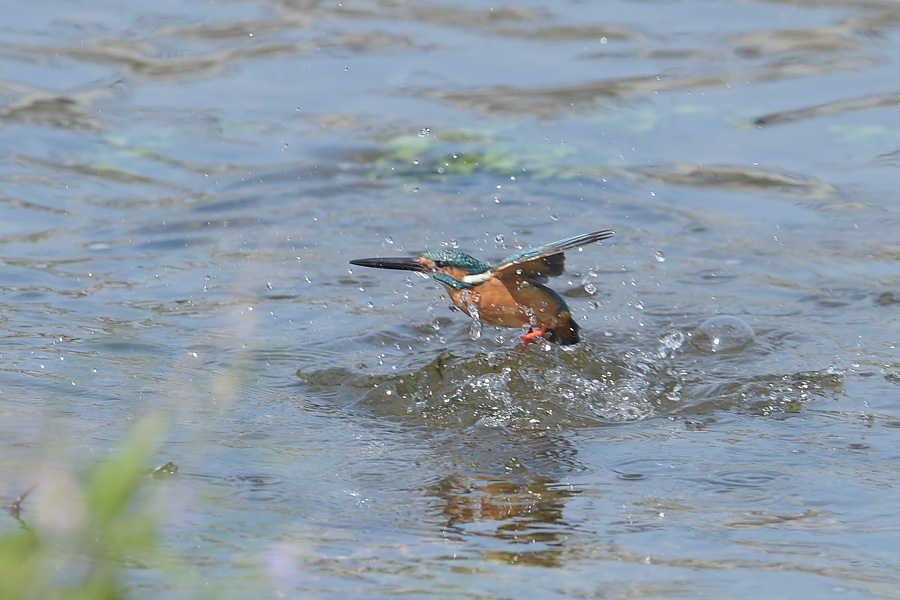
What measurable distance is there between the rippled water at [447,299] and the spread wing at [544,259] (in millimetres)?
478

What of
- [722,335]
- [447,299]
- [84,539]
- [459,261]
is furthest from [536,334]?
[84,539]

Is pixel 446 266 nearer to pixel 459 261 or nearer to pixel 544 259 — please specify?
pixel 459 261

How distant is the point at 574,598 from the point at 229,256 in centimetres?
389

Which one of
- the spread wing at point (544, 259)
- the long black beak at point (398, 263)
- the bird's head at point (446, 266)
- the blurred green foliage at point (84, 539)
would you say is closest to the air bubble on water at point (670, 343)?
the spread wing at point (544, 259)

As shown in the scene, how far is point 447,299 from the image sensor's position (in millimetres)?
6027

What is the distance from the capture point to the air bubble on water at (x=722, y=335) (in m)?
5.33

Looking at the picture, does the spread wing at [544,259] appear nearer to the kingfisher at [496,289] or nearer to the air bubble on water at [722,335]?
the kingfisher at [496,289]

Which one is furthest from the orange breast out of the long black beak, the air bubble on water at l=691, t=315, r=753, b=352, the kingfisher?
the air bubble on water at l=691, t=315, r=753, b=352

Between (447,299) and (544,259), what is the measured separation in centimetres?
150

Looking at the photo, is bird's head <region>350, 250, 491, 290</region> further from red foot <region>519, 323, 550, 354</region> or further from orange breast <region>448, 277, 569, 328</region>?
red foot <region>519, 323, 550, 354</region>

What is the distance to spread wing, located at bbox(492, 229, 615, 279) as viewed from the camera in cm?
436

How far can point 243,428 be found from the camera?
14.2 feet

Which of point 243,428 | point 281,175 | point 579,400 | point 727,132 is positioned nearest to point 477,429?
point 579,400

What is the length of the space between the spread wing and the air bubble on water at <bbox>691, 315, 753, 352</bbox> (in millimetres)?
964
